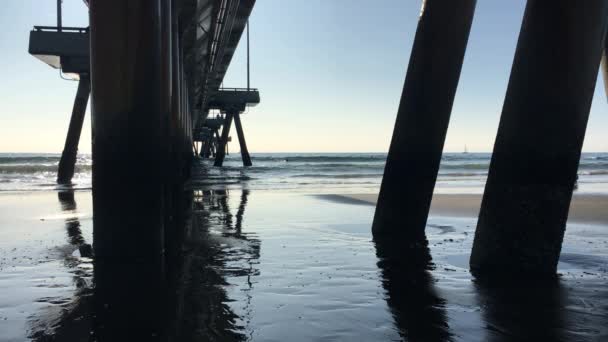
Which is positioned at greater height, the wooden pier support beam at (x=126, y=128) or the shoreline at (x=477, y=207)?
the wooden pier support beam at (x=126, y=128)

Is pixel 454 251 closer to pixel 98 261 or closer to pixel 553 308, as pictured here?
pixel 553 308

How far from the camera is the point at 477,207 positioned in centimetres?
1174

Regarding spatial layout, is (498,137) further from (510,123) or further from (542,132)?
(542,132)

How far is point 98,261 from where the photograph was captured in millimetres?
5004

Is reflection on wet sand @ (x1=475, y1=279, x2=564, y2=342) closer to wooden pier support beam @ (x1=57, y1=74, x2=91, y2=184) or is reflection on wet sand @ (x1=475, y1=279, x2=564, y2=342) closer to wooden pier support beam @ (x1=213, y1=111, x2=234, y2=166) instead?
wooden pier support beam @ (x1=57, y1=74, x2=91, y2=184)

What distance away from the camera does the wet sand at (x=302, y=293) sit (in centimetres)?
320

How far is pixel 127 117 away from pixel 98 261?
4.52 feet

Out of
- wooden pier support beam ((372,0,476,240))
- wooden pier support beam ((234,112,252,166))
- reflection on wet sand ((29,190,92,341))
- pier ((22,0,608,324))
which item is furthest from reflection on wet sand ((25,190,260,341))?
wooden pier support beam ((234,112,252,166))

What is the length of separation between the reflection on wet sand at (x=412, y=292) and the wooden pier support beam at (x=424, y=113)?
27.0 inches

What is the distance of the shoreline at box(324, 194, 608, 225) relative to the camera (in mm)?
9547

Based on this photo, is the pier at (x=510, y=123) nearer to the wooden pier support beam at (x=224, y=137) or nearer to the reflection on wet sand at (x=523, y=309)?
the reflection on wet sand at (x=523, y=309)

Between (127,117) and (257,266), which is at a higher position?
(127,117)

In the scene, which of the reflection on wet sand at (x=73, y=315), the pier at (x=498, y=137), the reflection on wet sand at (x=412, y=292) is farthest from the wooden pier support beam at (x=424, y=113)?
the reflection on wet sand at (x=73, y=315)

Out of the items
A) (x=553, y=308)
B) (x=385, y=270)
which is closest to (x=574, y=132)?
(x=553, y=308)
